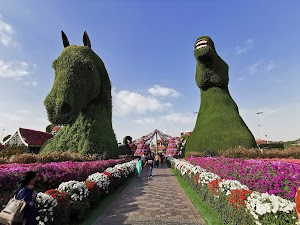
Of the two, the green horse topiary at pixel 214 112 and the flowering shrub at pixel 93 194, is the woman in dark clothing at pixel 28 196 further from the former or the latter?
the green horse topiary at pixel 214 112

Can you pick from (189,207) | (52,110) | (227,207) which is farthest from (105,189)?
(52,110)

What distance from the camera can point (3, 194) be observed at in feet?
18.1

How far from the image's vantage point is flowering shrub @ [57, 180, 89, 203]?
233 inches

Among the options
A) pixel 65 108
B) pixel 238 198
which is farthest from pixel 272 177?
pixel 65 108

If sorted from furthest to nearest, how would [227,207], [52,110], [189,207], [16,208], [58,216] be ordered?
1. [52,110]
2. [189,207]
3. [227,207]
4. [58,216]
5. [16,208]

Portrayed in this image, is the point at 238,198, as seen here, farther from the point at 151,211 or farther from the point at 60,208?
the point at 60,208

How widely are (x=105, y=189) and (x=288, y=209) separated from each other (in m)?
6.71

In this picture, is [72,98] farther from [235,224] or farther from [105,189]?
[235,224]

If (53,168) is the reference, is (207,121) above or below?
above

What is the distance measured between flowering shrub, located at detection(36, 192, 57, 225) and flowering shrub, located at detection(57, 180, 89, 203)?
→ 133 cm

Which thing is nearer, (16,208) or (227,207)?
(16,208)

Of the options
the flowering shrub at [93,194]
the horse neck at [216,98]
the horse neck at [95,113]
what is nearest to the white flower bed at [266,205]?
the flowering shrub at [93,194]

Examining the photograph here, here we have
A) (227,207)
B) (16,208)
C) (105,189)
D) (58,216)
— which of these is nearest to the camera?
(16,208)

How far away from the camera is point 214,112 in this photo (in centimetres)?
2297
